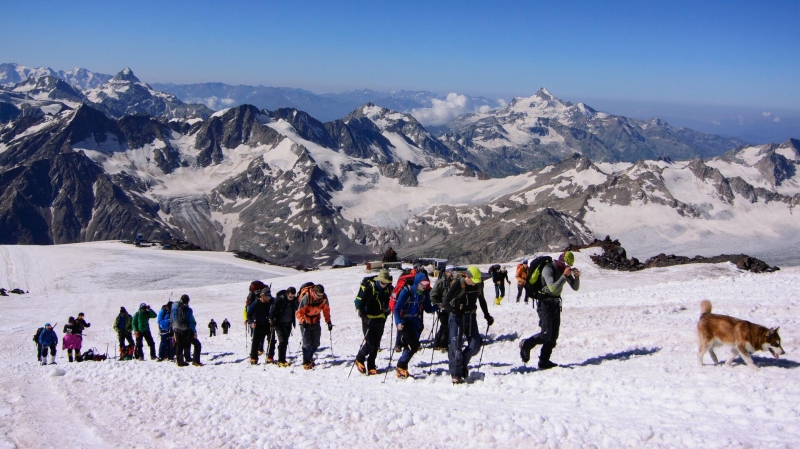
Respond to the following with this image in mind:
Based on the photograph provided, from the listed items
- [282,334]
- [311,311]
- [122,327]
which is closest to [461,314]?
[311,311]

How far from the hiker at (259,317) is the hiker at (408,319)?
5554mm

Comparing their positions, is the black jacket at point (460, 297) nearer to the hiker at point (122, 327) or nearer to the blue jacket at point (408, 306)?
the blue jacket at point (408, 306)

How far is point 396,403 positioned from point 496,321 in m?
11.7

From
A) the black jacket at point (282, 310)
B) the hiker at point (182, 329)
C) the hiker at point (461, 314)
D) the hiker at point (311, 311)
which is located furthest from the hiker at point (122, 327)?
the hiker at point (461, 314)

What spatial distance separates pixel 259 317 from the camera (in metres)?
17.1

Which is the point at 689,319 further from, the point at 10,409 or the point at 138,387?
the point at 10,409

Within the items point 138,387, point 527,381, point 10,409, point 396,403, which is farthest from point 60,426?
point 527,381

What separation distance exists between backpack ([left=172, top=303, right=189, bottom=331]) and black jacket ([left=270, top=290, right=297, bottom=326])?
3683mm

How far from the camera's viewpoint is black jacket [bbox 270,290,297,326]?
1645 centimetres

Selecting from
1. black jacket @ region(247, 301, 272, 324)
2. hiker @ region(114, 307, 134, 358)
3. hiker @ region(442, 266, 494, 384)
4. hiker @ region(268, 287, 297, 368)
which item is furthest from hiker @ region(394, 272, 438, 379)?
hiker @ region(114, 307, 134, 358)

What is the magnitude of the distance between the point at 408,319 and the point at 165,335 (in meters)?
11.7

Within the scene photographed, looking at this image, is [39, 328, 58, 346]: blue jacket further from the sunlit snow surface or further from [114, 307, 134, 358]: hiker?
the sunlit snow surface

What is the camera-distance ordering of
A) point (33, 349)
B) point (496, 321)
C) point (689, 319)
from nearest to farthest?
point (689, 319), point (496, 321), point (33, 349)

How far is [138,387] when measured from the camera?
1349 centimetres
